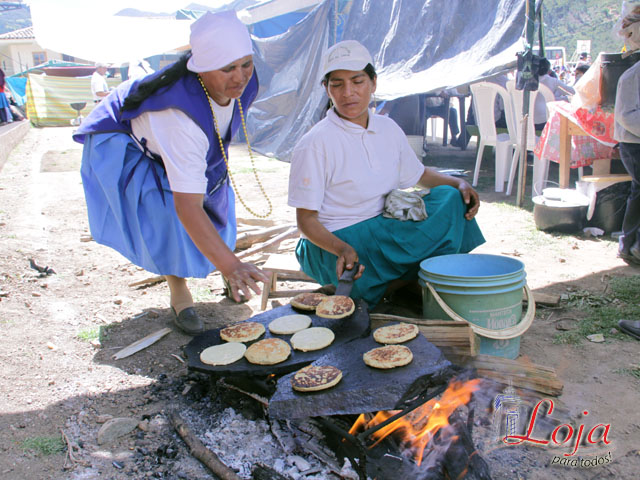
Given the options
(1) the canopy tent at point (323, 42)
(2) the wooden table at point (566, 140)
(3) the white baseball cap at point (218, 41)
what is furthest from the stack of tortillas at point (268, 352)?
(1) the canopy tent at point (323, 42)

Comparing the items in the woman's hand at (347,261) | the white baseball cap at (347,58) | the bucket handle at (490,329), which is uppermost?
the white baseball cap at (347,58)

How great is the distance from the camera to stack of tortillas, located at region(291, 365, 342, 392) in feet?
5.51

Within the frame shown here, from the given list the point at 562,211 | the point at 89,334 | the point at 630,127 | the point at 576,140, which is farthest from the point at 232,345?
the point at 576,140

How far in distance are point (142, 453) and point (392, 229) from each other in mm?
1580

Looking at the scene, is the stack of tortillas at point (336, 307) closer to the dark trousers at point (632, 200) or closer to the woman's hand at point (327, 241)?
the woman's hand at point (327, 241)

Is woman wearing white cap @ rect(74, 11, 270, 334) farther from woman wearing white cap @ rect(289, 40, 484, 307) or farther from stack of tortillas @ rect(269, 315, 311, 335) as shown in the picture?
woman wearing white cap @ rect(289, 40, 484, 307)

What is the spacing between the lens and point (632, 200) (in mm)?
3891

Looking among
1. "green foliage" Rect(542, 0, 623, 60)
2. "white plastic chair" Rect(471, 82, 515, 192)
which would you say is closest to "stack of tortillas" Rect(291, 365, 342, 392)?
"white plastic chair" Rect(471, 82, 515, 192)

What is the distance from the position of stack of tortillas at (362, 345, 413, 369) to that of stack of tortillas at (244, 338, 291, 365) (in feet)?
1.01

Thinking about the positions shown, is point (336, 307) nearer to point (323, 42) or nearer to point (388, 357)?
point (388, 357)

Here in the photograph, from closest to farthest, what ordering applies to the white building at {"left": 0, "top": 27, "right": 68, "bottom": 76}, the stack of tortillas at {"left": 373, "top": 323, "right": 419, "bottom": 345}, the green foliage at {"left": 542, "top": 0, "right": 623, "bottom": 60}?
the stack of tortillas at {"left": 373, "top": 323, "right": 419, "bottom": 345} < the white building at {"left": 0, "top": 27, "right": 68, "bottom": 76} < the green foliage at {"left": 542, "top": 0, "right": 623, "bottom": 60}

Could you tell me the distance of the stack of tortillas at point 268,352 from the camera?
192cm

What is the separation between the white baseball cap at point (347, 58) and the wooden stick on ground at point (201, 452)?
68.3 inches

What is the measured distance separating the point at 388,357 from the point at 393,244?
1.04 m
